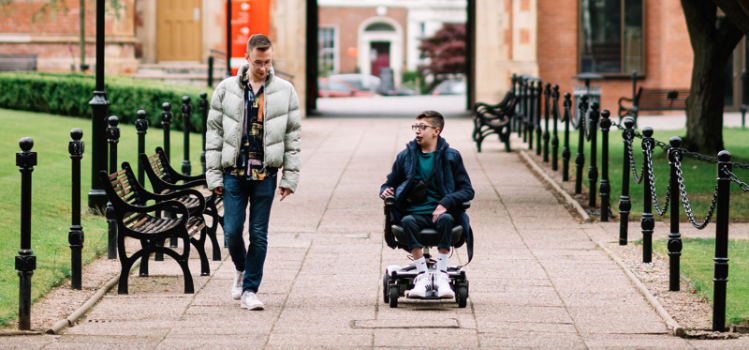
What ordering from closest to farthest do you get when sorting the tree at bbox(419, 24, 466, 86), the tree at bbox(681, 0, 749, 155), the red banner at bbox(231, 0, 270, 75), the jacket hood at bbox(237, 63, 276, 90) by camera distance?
the jacket hood at bbox(237, 63, 276, 90) → the tree at bbox(681, 0, 749, 155) → the red banner at bbox(231, 0, 270, 75) → the tree at bbox(419, 24, 466, 86)

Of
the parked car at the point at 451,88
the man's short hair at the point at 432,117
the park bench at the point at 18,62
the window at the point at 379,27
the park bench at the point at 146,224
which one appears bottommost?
the park bench at the point at 146,224

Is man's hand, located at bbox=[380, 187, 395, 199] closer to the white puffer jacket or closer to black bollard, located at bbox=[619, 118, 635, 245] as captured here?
the white puffer jacket

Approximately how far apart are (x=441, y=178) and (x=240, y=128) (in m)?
1.32

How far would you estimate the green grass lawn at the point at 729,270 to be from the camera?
20.6 ft

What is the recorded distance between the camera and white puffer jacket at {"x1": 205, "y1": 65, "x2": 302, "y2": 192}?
632 cm

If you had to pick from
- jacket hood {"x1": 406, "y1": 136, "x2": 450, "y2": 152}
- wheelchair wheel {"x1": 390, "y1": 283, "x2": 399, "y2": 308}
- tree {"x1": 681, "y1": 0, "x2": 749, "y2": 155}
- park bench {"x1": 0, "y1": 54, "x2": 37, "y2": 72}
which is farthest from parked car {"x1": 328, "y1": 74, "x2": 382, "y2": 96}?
wheelchair wheel {"x1": 390, "y1": 283, "x2": 399, "y2": 308}

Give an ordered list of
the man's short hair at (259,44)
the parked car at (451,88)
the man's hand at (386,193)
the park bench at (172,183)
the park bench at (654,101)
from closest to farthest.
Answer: the man's short hair at (259,44) < the man's hand at (386,193) < the park bench at (172,183) < the park bench at (654,101) < the parked car at (451,88)

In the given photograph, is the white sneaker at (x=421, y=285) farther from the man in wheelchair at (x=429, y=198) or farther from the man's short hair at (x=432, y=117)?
the man's short hair at (x=432, y=117)

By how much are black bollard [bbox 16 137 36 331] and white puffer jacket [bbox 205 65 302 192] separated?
3.49 feet

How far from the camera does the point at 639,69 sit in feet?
85.7

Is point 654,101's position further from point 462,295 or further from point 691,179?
point 462,295

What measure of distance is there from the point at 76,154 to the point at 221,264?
155 cm

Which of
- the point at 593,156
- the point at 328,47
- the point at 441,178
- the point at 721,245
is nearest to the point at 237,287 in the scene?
the point at 441,178

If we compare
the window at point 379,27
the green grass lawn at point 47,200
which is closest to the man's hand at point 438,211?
the green grass lawn at point 47,200
